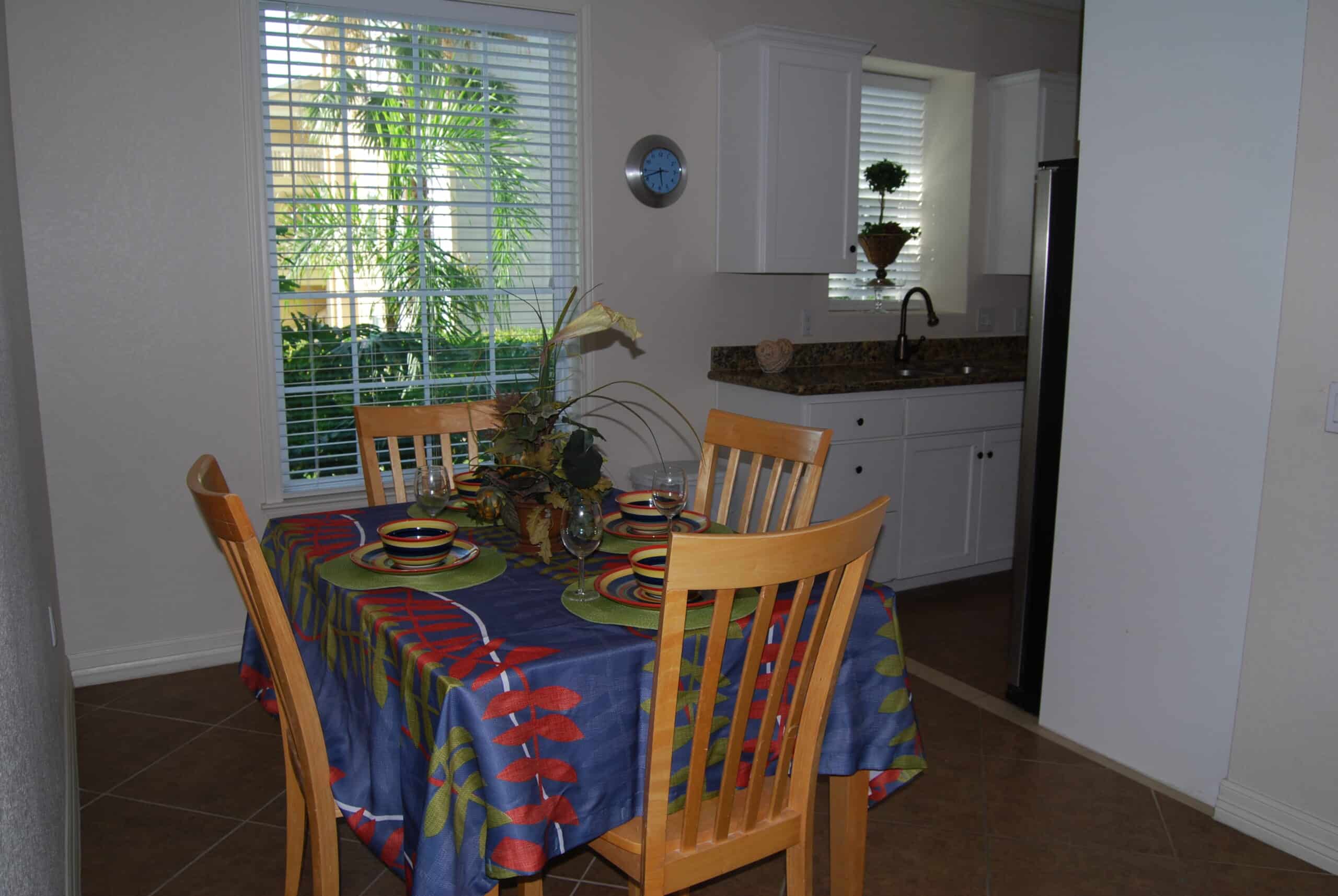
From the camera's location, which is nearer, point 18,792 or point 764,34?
point 18,792

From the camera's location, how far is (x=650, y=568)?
1.76m

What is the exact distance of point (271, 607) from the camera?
163cm

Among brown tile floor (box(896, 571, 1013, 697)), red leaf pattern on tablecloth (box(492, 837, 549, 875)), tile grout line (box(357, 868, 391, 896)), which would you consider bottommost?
tile grout line (box(357, 868, 391, 896))

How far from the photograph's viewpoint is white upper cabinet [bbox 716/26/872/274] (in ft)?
13.0

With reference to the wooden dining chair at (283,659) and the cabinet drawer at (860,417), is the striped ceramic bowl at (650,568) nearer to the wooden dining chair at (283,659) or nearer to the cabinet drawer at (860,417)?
the wooden dining chair at (283,659)

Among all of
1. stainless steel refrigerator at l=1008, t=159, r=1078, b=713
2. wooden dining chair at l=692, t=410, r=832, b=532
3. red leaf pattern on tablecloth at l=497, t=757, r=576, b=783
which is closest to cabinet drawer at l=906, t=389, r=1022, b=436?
stainless steel refrigerator at l=1008, t=159, r=1078, b=713

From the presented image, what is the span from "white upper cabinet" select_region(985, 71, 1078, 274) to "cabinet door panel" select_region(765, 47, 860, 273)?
105 cm

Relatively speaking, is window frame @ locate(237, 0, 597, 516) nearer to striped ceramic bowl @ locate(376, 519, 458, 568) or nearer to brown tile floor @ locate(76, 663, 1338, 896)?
brown tile floor @ locate(76, 663, 1338, 896)

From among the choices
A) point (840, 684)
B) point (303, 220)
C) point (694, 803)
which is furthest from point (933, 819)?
point (303, 220)

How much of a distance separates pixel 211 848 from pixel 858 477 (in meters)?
2.55

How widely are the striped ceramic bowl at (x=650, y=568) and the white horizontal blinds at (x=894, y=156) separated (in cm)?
301

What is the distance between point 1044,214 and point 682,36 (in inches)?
68.6

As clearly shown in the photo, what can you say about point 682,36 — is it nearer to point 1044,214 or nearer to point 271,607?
point 1044,214

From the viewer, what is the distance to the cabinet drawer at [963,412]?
408 cm
